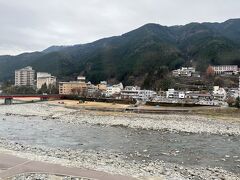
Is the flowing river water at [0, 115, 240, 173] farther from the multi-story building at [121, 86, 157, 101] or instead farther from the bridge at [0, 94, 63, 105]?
the multi-story building at [121, 86, 157, 101]

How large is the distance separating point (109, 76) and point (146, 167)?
133271mm

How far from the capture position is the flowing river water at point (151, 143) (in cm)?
1938

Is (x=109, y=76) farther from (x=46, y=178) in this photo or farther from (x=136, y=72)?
(x=46, y=178)

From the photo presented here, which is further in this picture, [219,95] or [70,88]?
[70,88]

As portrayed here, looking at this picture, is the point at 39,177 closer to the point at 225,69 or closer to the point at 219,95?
the point at 219,95

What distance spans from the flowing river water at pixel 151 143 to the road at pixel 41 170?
17.9 feet

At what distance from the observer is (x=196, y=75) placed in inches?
4707

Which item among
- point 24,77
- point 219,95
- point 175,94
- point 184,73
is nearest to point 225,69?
point 184,73

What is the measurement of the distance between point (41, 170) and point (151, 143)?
12.2 m

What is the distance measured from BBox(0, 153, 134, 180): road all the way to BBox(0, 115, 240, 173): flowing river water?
545 cm

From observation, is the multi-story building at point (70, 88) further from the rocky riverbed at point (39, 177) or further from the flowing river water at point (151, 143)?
the rocky riverbed at point (39, 177)

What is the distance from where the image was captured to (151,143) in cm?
2470

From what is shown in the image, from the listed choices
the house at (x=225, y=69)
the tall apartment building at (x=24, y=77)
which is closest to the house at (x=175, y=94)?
the house at (x=225, y=69)

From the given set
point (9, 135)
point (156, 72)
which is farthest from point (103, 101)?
point (9, 135)
